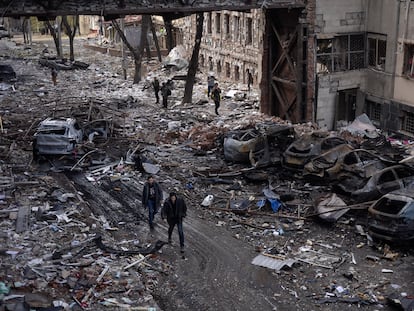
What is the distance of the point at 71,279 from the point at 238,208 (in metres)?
6.00

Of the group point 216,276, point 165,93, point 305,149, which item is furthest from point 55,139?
point 216,276

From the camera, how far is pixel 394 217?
43.5 ft

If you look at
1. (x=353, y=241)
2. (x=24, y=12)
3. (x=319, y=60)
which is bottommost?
(x=353, y=241)

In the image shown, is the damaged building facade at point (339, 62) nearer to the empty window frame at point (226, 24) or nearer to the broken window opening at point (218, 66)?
the empty window frame at point (226, 24)

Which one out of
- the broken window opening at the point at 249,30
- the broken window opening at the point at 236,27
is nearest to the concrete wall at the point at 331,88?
the broken window opening at the point at 249,30

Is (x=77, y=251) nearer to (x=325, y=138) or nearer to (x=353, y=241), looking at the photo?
(x=353, y=241)

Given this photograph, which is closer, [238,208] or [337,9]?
[238,208]

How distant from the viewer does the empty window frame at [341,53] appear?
2711cm

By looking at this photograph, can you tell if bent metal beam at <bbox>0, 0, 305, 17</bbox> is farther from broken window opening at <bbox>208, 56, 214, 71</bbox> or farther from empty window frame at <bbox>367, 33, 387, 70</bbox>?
broken window opening at <bbox>208, 56, 214, 71</bbox>

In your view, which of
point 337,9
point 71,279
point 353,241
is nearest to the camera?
point 71,279

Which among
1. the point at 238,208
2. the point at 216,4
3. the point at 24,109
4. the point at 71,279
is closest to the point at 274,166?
the point at 238,208

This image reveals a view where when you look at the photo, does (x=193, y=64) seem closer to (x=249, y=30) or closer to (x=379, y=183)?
(x=249, y=30)

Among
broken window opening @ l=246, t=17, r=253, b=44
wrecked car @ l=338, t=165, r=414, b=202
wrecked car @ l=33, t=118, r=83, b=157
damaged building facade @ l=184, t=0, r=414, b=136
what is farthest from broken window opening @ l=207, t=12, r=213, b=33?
wrecked car @ l=338, t=165, r=414, b=202

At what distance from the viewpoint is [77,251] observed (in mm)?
13359
